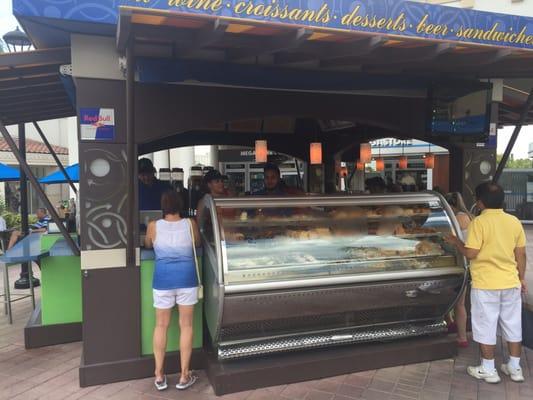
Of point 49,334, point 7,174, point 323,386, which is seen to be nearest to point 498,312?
point 323,386

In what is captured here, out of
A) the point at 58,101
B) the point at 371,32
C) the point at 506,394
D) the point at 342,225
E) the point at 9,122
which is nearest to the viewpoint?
the point at 371,32

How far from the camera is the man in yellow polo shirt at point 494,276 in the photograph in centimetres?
366

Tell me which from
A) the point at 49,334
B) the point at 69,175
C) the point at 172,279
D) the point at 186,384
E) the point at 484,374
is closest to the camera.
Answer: the point at 172,279

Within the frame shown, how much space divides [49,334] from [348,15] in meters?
4.46

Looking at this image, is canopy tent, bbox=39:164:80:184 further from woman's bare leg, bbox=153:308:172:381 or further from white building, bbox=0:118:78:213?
woman's bare leg, bbox=153:308:172:381

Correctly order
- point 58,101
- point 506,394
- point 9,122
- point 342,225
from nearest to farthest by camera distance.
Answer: point 506,394
point 342,225
point 58,101
point 9,122

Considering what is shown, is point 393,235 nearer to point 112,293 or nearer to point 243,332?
point 243,332

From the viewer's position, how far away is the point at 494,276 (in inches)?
144

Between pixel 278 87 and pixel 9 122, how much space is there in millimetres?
4308

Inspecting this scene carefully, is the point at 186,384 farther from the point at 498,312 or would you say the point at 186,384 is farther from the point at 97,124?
the point at 498,312

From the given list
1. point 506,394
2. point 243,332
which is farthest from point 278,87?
point 506,394

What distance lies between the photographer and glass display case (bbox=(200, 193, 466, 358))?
3.56 m

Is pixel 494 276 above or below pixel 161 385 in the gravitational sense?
above

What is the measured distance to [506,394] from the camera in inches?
141
